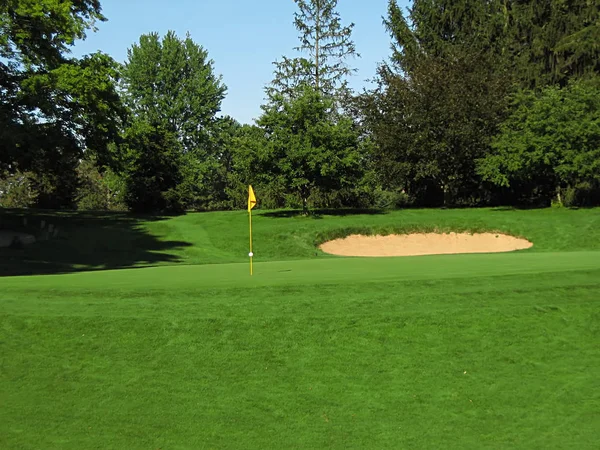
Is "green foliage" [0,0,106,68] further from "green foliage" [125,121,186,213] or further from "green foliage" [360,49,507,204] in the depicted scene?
"green foliage" [360,49,507,204]

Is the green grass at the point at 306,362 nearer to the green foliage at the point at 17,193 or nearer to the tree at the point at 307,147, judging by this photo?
the tree at the point at 307,147

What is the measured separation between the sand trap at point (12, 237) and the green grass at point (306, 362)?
21.0m

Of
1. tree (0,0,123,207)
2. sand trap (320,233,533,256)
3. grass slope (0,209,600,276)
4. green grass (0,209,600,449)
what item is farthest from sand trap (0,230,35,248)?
green grass (0,209,600,449)

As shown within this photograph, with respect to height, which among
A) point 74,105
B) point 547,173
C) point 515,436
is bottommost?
point 515,436

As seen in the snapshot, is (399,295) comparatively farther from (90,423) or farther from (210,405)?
(90,423)

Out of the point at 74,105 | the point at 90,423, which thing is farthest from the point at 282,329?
the point at 74,105

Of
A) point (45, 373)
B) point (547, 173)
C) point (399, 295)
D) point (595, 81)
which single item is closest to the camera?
point (45, 373)

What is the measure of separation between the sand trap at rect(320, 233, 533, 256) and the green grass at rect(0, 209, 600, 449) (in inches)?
803

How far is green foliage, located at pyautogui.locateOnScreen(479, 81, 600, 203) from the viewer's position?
3841 centimetres

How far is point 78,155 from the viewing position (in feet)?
126

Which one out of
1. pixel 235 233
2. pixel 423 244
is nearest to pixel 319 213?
pixel 235 233

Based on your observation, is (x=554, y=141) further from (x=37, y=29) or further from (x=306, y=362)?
(x=306, y=362)

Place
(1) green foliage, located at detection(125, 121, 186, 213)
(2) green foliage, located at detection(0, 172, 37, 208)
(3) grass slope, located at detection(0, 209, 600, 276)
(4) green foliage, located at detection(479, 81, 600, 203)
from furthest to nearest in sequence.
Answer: (2) green foliage, located at detection(0, 172, 37, 208) → (1) green foliage, located at detection(125, 121, 186, 213) → (4) green foliage, located at detection(479, 81, 600, 203) → (3) grass slope, located at detection(0, 209, 600, 276)

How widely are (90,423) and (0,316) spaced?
348cm
